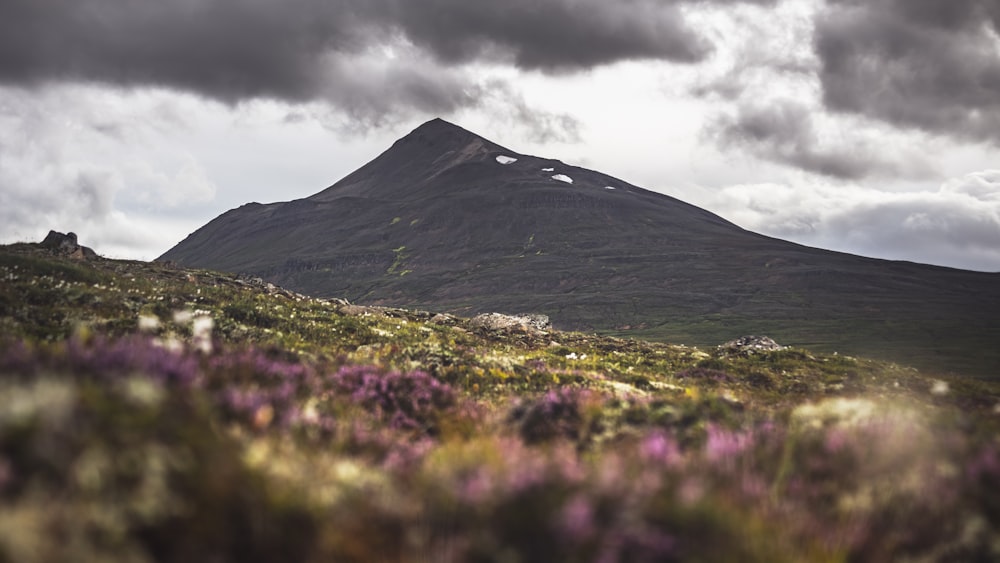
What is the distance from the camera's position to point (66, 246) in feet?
115

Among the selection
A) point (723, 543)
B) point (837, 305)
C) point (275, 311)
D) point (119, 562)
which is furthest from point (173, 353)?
point (837, 305)

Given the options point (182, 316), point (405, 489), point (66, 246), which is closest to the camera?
point (405, 489)

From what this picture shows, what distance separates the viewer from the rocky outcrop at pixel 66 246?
110 ft

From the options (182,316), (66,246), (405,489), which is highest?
(66,246)

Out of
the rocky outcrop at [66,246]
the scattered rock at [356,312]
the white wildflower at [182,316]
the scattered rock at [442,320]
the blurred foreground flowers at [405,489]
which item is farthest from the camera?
the scattered rock at [442,320]

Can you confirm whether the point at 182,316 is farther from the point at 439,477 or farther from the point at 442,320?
the point at 442,320

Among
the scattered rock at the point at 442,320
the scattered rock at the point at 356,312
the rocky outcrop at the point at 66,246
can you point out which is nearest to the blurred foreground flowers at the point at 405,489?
the scattered rock at the point at 356,312

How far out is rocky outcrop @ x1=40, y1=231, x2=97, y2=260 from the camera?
1317 inches

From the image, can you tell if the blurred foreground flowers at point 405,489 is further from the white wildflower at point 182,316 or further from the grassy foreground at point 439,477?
the white wildflower at point 182,316

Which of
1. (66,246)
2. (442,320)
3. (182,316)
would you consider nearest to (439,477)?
(182,316)

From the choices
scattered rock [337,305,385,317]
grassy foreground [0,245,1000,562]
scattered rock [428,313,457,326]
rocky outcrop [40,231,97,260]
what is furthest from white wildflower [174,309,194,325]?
rocky outcrop [40,231,97,260]

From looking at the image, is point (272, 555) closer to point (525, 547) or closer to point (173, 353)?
point (525, 547)

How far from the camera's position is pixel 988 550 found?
3771 mm

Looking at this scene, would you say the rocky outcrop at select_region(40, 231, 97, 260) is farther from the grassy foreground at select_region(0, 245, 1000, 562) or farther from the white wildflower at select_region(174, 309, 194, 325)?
the grassy foreground at select_region(0, 245, 1000, 562)
